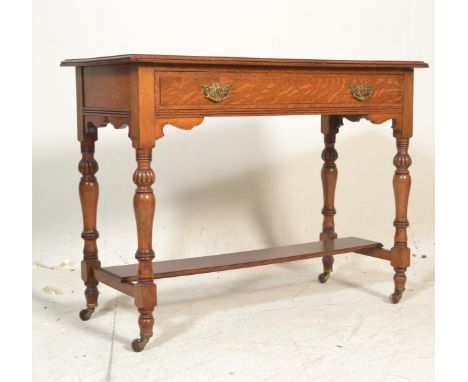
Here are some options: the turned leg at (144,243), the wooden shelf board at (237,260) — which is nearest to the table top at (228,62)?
the turned leg at (144,243)

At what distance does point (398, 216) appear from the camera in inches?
→ 182

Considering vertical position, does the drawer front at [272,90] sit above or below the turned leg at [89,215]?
above

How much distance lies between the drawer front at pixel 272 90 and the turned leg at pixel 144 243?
29 cm

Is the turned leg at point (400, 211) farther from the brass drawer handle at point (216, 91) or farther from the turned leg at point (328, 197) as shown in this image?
the brass drawer handle at point (216, 91)

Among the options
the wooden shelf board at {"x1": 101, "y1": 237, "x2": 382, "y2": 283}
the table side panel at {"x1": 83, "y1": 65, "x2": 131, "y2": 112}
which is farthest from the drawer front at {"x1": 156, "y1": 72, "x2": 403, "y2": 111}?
the wooden shelf board at {"x1": 101, "y1": 237, "x2": 382, "y2": 283}

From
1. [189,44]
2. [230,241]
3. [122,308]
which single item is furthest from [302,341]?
[189,44]

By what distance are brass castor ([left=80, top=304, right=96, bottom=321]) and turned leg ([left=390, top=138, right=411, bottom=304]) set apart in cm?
162

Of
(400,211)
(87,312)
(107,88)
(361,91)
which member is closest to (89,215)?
(87,312)

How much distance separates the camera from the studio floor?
11.6 ft

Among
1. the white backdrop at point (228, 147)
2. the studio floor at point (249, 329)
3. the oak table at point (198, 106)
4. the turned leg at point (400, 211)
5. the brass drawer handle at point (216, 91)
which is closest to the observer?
the studio floor at point (249, 329)

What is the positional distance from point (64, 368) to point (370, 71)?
2117 mm

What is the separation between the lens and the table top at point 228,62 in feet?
11.8

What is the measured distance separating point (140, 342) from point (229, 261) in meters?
0.71

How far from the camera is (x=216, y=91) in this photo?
12.6ft
